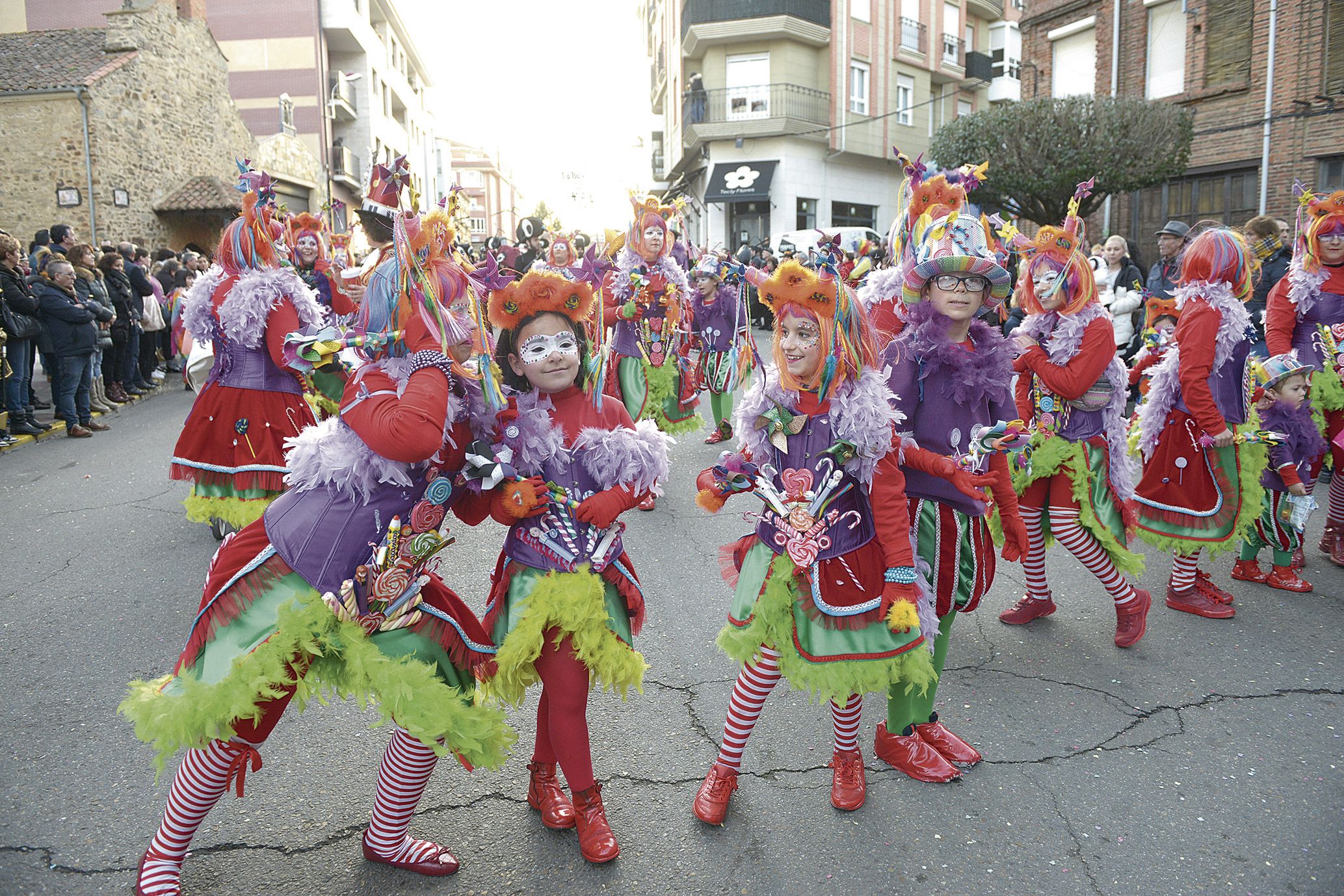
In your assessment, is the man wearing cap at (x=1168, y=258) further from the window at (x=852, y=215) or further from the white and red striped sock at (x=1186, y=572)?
→ the window at (x=852, y=215)

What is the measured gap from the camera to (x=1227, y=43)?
17.0m

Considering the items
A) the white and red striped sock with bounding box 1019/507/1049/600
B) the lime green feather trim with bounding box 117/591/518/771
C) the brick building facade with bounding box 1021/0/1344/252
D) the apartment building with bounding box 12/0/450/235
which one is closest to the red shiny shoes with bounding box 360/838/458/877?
the lime green feather trim with bounding box 117/591/518/771

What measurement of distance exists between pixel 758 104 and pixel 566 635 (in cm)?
2947

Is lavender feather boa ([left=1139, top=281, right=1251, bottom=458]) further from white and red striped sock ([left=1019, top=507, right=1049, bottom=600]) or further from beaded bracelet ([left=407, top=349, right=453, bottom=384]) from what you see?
beaded bracelet ([left=407, top=349, right=453, bottom=384])

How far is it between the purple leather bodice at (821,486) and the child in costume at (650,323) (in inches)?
165

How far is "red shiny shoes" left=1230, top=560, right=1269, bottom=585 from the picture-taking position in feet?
16.9

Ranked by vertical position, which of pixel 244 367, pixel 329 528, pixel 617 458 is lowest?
pixel 329 528

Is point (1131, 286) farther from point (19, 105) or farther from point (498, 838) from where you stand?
point (19, 105)

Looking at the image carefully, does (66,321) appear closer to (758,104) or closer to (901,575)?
(901,575)

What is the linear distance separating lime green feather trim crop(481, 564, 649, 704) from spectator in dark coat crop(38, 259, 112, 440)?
9.23 m

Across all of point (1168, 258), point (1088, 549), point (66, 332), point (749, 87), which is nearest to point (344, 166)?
point (749, 87)

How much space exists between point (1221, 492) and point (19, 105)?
70.7 feet

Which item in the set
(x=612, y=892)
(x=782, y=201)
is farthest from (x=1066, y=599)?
(x=782, y=201)

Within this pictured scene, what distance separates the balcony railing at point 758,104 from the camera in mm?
29016
